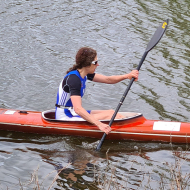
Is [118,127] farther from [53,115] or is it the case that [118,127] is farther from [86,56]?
[86,56]

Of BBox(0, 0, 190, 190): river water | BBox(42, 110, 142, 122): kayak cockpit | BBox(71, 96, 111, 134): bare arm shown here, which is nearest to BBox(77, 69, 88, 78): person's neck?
BBox(71, 96, 111, 134): bare arm

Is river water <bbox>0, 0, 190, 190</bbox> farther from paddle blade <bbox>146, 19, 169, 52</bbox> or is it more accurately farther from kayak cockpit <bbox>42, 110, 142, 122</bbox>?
paddle blade <bbox>146, 19, 169, 52</bbox>

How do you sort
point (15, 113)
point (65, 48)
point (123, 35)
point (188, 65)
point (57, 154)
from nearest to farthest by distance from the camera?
point (57, 154), point (15, 113), point (188, 65), point (65, 48), point (123, 35)

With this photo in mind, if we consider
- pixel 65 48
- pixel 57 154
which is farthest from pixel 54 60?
pixel 57 154

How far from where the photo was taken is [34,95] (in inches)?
324

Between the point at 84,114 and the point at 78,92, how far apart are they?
1.11 ft

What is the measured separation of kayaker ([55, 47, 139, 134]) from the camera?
19.4ft

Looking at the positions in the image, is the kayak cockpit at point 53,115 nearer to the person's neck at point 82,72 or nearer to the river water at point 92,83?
the river water at point 92,83

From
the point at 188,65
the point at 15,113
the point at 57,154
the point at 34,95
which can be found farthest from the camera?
the point at 188,65

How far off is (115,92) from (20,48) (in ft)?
10.8

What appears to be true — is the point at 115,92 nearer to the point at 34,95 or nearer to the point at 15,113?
the point at 34,95

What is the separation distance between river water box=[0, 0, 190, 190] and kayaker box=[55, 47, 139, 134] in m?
0.43

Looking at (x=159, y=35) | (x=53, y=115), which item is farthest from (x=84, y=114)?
(x=159, y=35)

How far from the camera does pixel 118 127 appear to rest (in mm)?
6359
